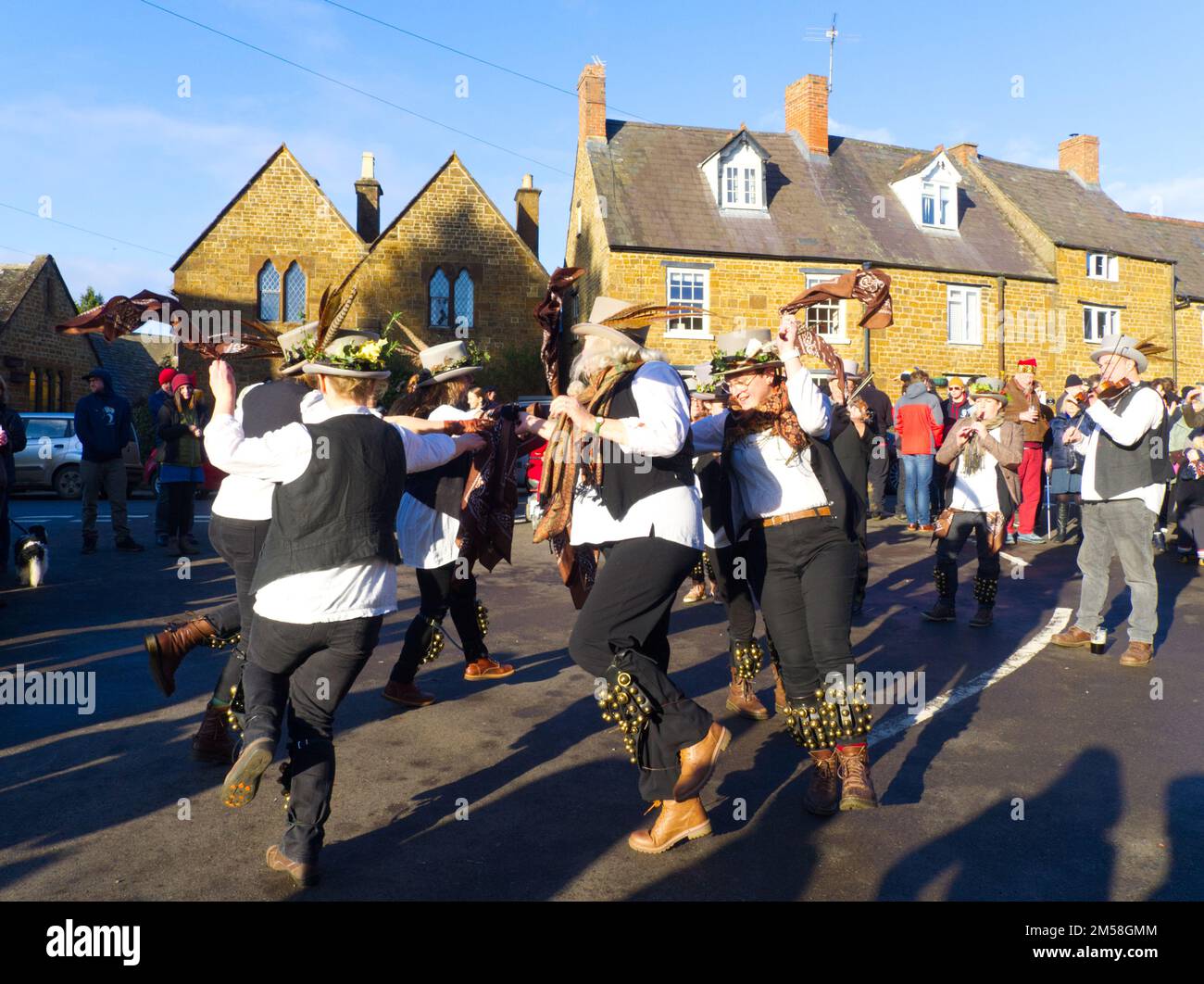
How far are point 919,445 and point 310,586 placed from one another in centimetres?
1215

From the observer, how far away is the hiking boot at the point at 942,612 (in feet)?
26.9

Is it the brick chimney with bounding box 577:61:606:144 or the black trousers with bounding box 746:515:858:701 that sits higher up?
the brick chimney with bounding box 577:61:606:144

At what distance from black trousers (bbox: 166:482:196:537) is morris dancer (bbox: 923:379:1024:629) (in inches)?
336

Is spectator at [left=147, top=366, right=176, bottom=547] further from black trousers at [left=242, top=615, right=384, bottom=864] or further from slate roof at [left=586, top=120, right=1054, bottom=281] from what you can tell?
slate roof at [left=586, top=120, right=1054, bottom=281]

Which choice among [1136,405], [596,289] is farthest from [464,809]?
[596,289]

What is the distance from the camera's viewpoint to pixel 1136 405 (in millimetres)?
6656

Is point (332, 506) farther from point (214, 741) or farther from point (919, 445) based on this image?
point (919, 445)

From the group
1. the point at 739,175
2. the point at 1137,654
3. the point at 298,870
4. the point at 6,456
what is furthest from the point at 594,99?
the point at 298,870

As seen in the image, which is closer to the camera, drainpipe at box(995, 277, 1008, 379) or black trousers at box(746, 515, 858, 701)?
black trousers at box(746, 515, 858, 701)

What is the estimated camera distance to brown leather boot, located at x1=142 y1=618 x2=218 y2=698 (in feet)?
15.5

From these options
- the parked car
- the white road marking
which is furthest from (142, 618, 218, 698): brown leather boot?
the parked car

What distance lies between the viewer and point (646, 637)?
3961 millimetres

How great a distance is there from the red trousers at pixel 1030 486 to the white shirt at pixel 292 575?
1216cm
